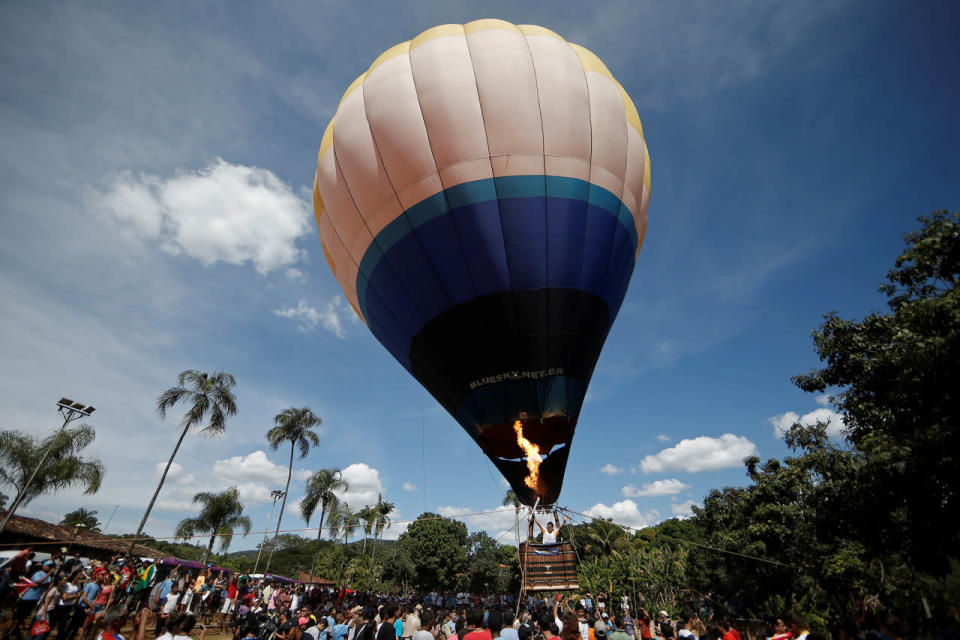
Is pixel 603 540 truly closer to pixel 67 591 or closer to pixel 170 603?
pixel 170 603

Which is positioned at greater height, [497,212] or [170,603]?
[497,212]

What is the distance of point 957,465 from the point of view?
24.3ft

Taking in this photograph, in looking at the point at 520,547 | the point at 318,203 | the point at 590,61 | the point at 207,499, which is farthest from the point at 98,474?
the point at 590,61

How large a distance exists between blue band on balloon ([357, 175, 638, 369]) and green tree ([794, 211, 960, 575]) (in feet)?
18.8

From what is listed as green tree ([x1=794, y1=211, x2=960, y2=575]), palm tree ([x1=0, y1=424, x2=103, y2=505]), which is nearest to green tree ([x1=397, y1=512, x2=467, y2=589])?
palm tree ([x1=0, y1=424, x2=103, y2=505])

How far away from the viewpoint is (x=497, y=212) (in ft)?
28.3

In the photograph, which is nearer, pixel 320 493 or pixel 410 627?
pixel 410 627

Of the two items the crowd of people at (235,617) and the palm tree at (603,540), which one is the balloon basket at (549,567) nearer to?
the crowd of people at (235,617)

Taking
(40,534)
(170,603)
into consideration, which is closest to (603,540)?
(170,603)

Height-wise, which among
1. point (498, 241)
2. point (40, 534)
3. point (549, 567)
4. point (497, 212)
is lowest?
point (549, 567)

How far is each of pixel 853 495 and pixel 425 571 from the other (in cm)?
4149

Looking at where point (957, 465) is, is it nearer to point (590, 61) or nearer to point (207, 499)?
point (590, 61)

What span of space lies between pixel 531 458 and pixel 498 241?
4738mm

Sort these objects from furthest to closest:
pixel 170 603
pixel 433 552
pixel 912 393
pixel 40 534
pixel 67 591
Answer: pixel 433 552
pixel 40 534
pixel 170 603
pixel 912 393
pixel 67 591
